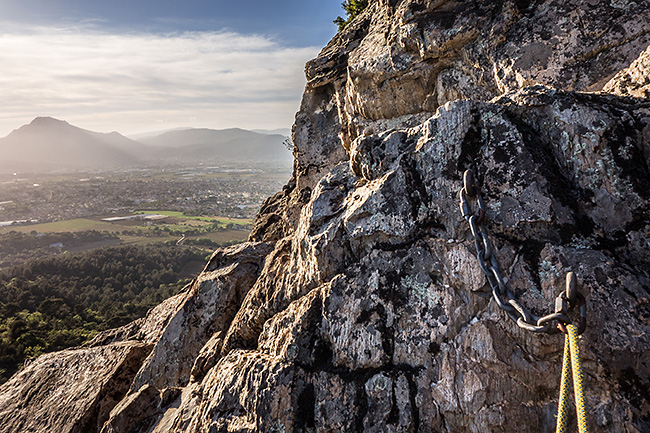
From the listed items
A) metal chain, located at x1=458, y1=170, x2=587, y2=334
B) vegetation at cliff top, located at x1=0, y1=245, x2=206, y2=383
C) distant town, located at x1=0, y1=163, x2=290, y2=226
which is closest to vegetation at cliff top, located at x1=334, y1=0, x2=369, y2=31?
metal chain, located at x1=458, y1=170, x2=587, y2=334

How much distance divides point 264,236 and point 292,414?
11602 millimetres

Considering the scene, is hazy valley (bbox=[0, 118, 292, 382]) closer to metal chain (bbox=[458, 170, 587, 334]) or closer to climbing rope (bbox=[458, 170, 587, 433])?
metal chain (bbox=[458, 170, 587, 334])

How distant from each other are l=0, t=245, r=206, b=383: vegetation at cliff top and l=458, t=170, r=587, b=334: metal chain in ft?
98.9

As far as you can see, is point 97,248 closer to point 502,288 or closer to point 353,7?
point 353,7

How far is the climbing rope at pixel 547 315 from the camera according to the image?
348cm

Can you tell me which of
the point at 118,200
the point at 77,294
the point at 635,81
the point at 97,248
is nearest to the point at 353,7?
the point at 635,81

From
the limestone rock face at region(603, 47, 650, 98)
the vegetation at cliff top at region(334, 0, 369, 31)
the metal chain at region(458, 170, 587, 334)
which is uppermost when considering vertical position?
the vegetation at cliff top at region(334, 0, 369, 31)

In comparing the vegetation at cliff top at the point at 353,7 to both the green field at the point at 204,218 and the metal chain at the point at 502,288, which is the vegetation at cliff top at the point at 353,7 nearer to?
the metal chain at the point at 502,288

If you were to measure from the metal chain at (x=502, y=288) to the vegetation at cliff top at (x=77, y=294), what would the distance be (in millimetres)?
30142

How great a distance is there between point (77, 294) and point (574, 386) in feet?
172

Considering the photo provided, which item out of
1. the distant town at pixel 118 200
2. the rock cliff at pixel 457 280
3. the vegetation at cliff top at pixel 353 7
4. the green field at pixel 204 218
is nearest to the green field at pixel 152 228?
the green field at pixel 204 218

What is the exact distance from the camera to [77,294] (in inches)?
1710

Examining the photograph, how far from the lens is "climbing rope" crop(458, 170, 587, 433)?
11.4 ft

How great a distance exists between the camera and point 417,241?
215 inches
